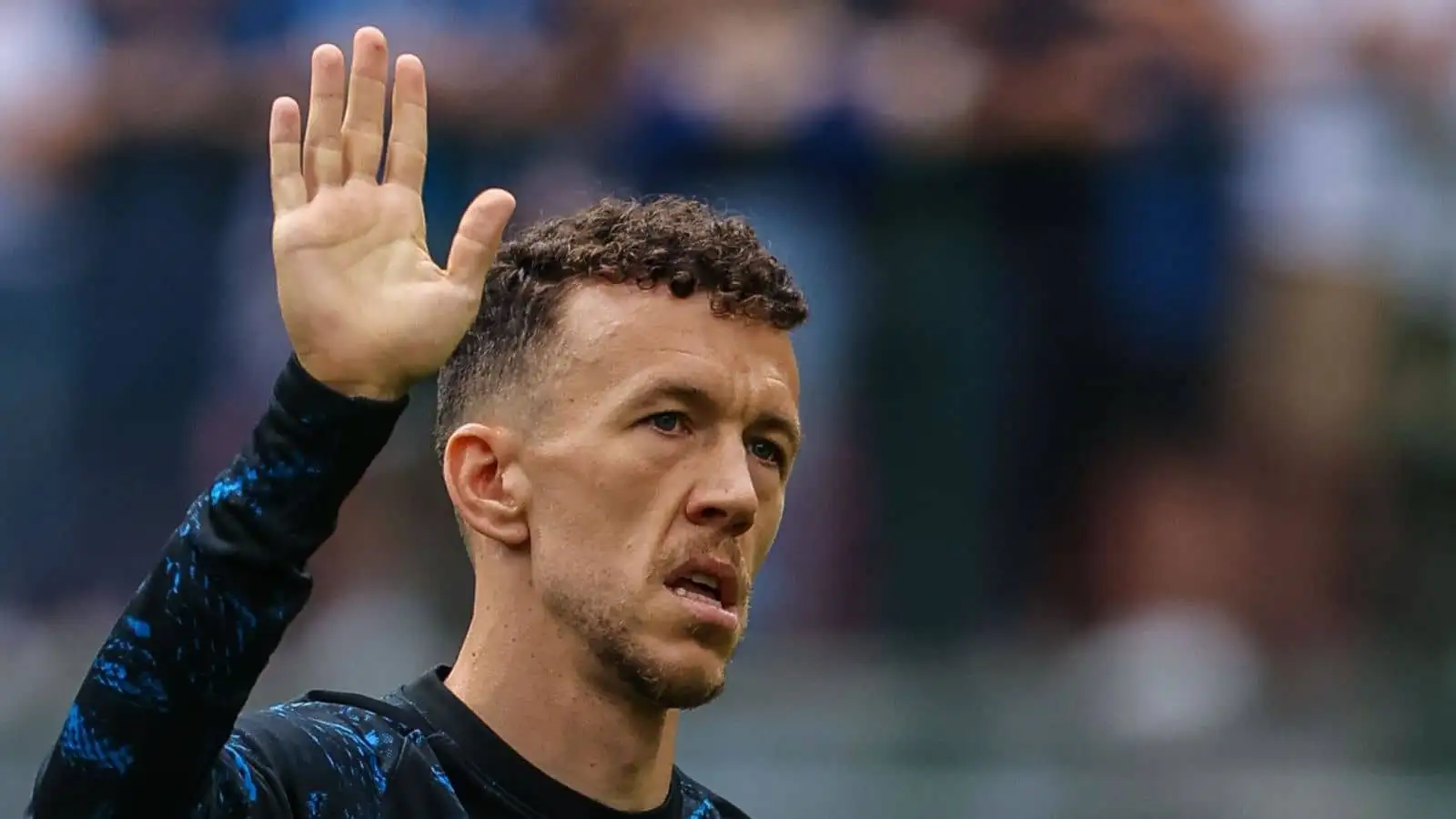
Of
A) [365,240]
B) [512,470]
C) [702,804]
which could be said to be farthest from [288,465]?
[702,804]

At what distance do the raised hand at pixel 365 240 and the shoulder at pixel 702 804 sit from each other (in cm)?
102

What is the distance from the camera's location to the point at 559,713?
302 centimetres

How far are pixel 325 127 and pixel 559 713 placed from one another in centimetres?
90

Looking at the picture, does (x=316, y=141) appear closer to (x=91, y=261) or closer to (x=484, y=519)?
(x=484, y=519)

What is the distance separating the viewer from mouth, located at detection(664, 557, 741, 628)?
9.70 ft

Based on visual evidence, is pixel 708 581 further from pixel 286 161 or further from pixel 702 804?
pixel 286 161

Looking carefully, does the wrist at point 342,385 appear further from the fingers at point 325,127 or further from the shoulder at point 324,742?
the shoulder at point 324,742

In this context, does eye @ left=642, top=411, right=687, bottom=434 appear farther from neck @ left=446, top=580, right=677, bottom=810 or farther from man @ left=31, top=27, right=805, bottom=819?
neck @ left=446, top=580, right=677, bottom=810

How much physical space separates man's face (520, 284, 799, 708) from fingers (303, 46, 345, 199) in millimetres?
576

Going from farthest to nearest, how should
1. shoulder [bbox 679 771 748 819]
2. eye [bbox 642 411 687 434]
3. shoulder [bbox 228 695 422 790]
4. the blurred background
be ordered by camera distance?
the blurred background < shoulder [bbox 679 771 748 819] < eye [bbox 642 411 687 434] < shoulder [bbox 228 695 422 790]

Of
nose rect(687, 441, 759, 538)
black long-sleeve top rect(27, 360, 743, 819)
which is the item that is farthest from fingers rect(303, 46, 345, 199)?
nose rect(687, 441, 759, 538)

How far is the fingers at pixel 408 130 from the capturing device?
104 inches

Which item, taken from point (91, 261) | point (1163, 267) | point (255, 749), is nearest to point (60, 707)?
point (91, 261)

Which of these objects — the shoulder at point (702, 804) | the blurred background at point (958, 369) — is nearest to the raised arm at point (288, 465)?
the shoulder at point (702, 804)
